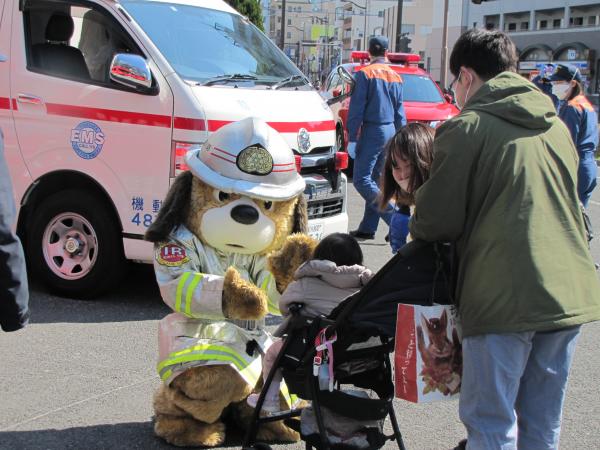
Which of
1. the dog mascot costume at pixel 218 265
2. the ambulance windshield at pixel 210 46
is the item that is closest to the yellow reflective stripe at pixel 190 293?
the dog mascot costume at pixel 218 265

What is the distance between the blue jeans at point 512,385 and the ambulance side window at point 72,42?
12.3 ft

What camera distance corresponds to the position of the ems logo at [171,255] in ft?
12.3

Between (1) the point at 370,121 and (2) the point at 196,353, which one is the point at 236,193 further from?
(1) the point at 370,121

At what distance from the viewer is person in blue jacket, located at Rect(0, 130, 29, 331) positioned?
2.65m

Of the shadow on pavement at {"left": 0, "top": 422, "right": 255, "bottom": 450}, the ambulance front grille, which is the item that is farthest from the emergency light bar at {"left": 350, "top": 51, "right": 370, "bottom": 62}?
the shadow on pavement at {"left": 0, "top": 422, "right": 255, "bottom": 450}

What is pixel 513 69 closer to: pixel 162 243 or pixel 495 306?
pixel 495 306

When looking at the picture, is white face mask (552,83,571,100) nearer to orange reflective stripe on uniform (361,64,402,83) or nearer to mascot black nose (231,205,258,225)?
orange reflective stripe on uniform (361,64,402,83)

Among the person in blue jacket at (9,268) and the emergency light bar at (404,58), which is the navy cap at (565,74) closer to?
the person in blue jacket at (9,268)

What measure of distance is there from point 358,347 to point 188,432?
109 centimetres

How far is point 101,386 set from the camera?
455cm

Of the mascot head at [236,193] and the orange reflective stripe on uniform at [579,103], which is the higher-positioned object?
the orange reflective stripe on uniform at [579,103]

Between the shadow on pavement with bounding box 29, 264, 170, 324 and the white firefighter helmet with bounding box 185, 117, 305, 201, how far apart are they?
2.24 meters

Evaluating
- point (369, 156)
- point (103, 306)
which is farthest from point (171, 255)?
point (369, 156)

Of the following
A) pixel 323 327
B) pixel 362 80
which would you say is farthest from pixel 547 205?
pixel 362 80
